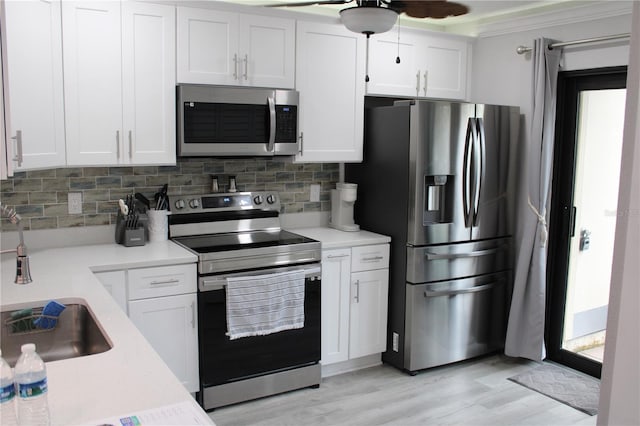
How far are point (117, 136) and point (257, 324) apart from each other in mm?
1306

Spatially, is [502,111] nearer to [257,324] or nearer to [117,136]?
[257,324]

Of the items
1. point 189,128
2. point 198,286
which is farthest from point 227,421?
point 189,128

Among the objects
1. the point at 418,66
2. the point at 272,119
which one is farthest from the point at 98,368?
the point at 418,66

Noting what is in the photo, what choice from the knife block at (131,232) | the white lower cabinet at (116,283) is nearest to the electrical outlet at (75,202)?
the knife block at (131,232)

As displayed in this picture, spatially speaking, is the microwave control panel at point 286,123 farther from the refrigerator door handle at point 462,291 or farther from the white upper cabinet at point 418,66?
the refrigerator door handle at point 462,291

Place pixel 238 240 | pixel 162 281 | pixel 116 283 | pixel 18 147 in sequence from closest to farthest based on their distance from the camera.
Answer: pixel 18 147, pixel 116 283, pixel 162 281, pixel 238 240

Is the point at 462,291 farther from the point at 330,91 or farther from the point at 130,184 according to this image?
the point at 130,184

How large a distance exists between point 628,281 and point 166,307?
2.67 meters

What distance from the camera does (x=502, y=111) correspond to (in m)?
4.03

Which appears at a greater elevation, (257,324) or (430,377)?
(257,324)

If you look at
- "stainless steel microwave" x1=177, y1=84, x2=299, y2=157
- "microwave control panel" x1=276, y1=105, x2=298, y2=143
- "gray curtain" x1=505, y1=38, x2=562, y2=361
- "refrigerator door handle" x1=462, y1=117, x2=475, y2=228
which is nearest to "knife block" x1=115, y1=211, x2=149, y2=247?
"stainless steel microwave" x1=177, y1=84, x2=299, y2=157

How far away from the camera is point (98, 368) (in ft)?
5.41

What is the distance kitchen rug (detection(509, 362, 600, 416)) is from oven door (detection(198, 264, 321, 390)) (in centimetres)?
140

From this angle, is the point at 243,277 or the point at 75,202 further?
the point at 75,202
